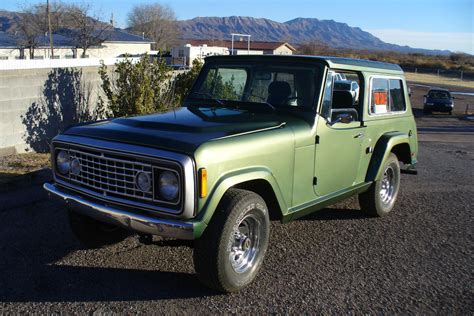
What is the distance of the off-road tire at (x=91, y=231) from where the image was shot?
4620 mm

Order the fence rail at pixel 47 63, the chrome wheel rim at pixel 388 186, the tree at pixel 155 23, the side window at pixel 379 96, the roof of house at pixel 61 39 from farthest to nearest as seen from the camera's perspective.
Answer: the tree at pixel 155 23, the roof of house at pixel 61 39, the fence rail at pixel 47 63, the chrome wheel rim at pixel 388 186, the side window at pixel 379 96

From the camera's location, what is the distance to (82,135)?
13.4 ft

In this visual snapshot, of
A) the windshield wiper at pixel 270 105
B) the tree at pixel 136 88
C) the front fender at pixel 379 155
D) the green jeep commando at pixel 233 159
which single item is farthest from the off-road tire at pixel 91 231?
the tree at pixel 136 88

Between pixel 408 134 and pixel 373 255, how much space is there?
2.34 metres

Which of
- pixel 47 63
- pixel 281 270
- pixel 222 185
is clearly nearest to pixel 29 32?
pixel 47 63

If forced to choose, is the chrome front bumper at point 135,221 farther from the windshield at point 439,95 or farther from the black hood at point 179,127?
the windshield at point 439,95

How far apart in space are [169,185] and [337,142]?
2.10 metres

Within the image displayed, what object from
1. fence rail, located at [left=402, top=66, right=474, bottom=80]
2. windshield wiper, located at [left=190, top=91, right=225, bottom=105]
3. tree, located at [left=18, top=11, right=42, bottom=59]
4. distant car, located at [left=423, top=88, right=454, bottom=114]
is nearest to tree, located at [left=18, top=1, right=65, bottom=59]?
tree, located at [left=18, top=11, right=42, bottom=59]

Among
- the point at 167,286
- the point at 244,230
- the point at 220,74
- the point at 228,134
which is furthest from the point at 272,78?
the point at 167,286

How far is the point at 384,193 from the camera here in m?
6.43

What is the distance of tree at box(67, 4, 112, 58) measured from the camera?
4992 centimetres

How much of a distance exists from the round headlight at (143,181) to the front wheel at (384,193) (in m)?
3.17

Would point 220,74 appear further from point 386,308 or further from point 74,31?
point 74,31

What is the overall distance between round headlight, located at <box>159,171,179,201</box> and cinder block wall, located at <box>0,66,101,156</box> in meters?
5.66
